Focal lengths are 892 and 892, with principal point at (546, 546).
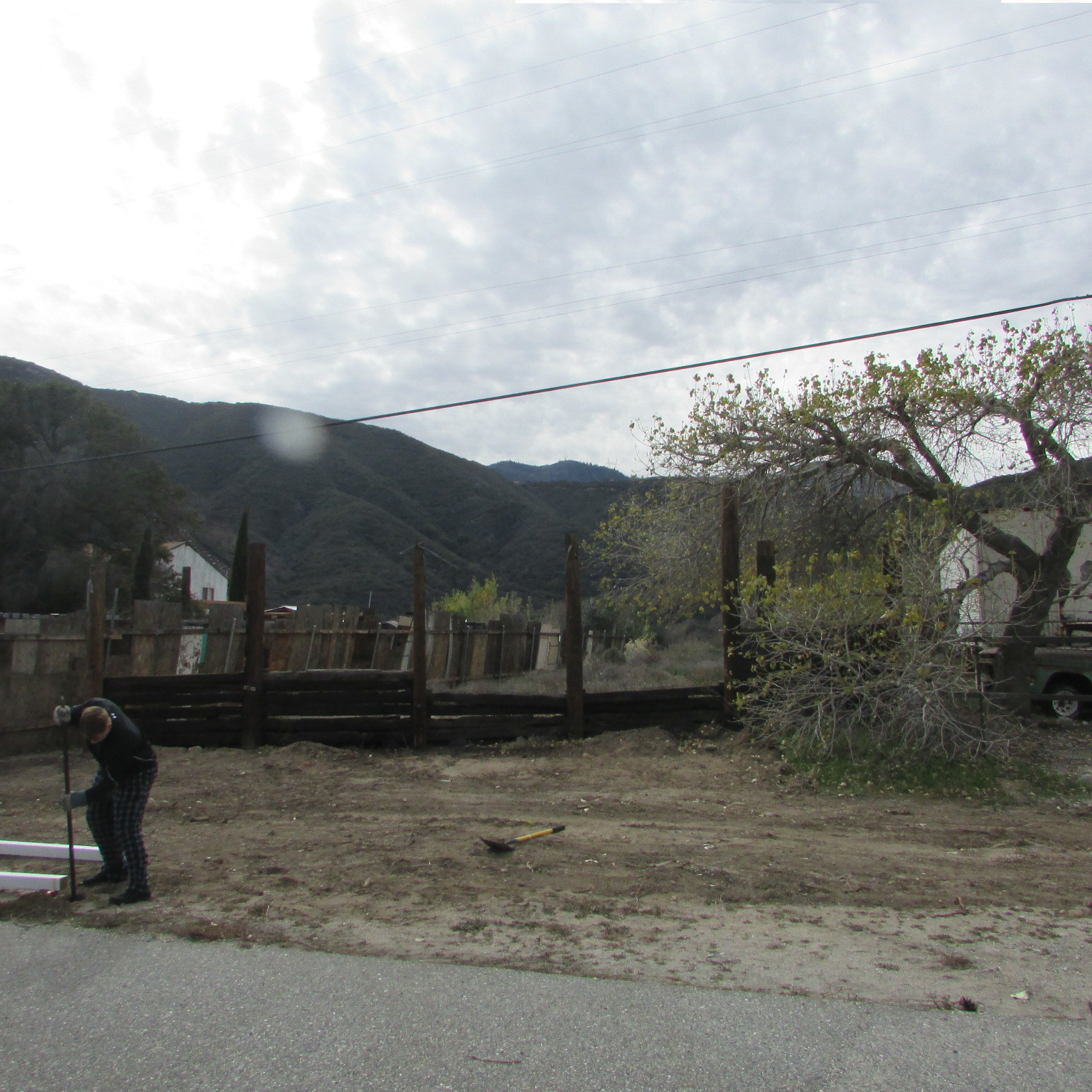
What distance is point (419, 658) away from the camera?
465 inches

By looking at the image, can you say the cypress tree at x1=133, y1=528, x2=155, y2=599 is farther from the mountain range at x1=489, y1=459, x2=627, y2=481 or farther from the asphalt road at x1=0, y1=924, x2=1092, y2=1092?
the mountain range at x1=489, y1=459, x2=627, y2=481

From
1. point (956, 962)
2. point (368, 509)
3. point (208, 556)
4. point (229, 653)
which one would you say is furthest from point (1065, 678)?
point (368, 509)

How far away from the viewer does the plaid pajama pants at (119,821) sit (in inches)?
233

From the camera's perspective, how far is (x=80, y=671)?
11727 mm

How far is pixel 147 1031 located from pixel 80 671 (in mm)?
8876

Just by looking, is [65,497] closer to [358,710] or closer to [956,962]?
[358,710]

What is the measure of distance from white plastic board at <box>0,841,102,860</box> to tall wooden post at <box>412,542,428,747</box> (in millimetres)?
5432

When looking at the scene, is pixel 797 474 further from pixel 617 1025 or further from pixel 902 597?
pixel 617 1025

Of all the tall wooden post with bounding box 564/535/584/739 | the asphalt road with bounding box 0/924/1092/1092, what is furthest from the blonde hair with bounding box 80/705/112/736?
the tall wooden post with bounding box 564/535/584/739

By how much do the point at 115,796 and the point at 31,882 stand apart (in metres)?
0.71

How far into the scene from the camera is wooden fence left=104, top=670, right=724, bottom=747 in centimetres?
1165

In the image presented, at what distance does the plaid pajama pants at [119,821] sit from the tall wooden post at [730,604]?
23.9ft

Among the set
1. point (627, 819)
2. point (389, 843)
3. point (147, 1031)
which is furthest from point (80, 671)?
point (147, 1031)

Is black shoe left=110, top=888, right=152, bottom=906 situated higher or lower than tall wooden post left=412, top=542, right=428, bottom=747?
lower
